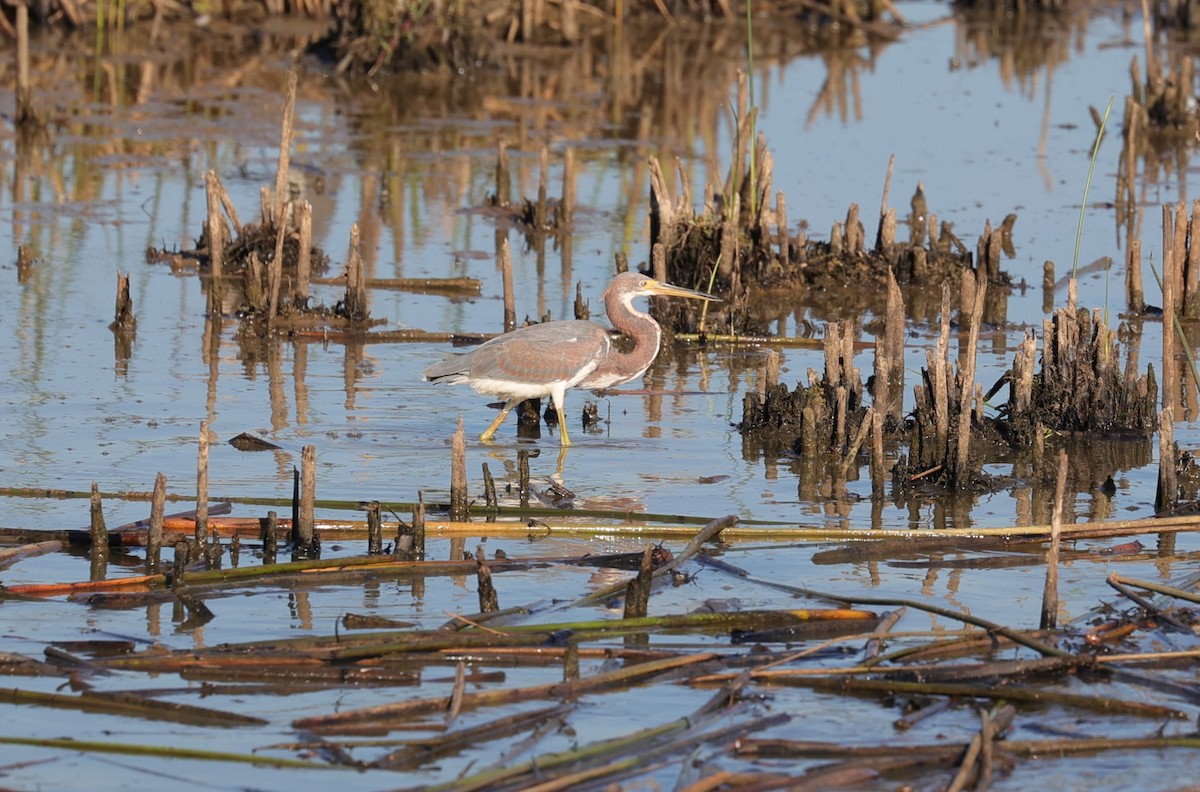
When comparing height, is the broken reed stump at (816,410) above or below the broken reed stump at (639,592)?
above

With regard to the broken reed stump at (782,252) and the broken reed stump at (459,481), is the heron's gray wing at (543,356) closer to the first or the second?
the broken reed stump at (459,481)

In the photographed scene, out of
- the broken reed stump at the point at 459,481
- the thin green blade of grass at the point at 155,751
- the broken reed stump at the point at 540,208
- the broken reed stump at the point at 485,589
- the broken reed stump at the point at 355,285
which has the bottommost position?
the thin green blade of grass at the point at 155,751

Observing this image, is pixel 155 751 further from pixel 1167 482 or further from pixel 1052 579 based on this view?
pixel 1167 482

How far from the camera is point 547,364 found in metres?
9.96

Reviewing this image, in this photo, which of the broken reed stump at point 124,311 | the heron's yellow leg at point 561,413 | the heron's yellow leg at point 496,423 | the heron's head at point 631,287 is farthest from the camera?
the broken reed stump at point 124,311

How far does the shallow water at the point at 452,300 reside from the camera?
7.25m

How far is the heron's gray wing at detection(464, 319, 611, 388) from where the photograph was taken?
32.6ft

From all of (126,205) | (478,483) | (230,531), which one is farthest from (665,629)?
(126,205)

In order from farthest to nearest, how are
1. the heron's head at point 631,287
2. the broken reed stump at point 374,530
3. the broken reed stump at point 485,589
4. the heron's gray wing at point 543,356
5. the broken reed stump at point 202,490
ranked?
the heron's head at point 631,287
the heron's gray wing at point 543,356
the broken reed stump at point 374,530
the broken reed stump at point 202,490
the broken reed stump at point 485,589

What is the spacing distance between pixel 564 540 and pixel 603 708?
1961mm

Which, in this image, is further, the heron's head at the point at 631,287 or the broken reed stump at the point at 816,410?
the heron's head at the point at 631,287

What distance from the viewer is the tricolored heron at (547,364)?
995cm

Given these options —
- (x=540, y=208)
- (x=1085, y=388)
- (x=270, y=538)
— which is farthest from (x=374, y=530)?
(x=540, y=208)

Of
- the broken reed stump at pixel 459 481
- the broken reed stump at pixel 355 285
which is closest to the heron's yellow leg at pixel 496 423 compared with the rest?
the broken reed stump at pixel 355 285
